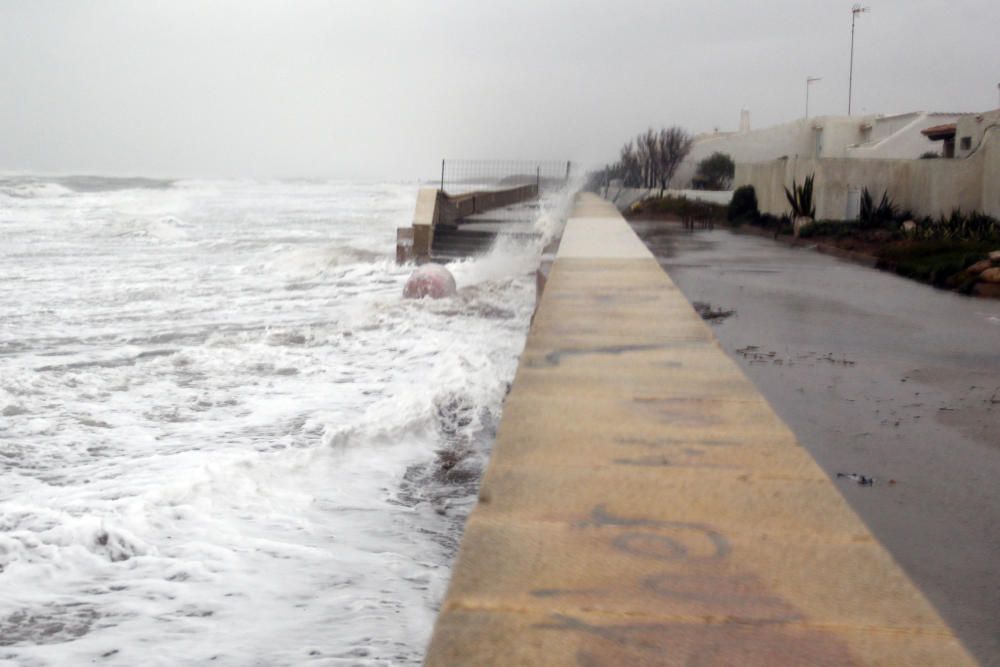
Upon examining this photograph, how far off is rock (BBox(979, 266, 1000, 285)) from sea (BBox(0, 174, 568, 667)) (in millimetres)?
5572

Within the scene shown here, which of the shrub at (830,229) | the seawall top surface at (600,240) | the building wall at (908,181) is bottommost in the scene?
the seawall top surface at (600,240)

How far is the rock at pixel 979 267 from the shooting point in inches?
466

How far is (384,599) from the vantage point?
3.77 m

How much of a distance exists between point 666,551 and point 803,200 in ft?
64.7

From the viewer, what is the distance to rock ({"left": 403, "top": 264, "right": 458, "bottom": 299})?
13508mm

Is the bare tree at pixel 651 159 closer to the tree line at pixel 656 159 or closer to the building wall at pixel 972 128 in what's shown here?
the tree line at pixel 656 159

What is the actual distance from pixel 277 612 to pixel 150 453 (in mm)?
2456

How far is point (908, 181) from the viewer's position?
19.5 meters

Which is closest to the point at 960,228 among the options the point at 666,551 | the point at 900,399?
the point at 900,399

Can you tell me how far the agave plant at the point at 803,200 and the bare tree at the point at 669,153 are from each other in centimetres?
2949

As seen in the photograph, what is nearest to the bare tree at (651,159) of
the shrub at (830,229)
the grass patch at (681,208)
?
the grass patch at (681,208)

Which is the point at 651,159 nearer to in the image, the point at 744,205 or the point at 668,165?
the point at 668,165

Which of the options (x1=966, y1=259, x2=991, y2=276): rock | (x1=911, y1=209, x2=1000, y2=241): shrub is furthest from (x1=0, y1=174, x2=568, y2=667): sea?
(x1=911, y1=209, x2=1000, y2=241): shrub

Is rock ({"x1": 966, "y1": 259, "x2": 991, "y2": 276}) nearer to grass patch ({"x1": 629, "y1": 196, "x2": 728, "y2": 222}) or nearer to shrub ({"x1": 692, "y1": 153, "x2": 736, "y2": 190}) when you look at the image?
grass patch ({"x1": 629, "y1": 196, "x2": 728, "y2": 222})
